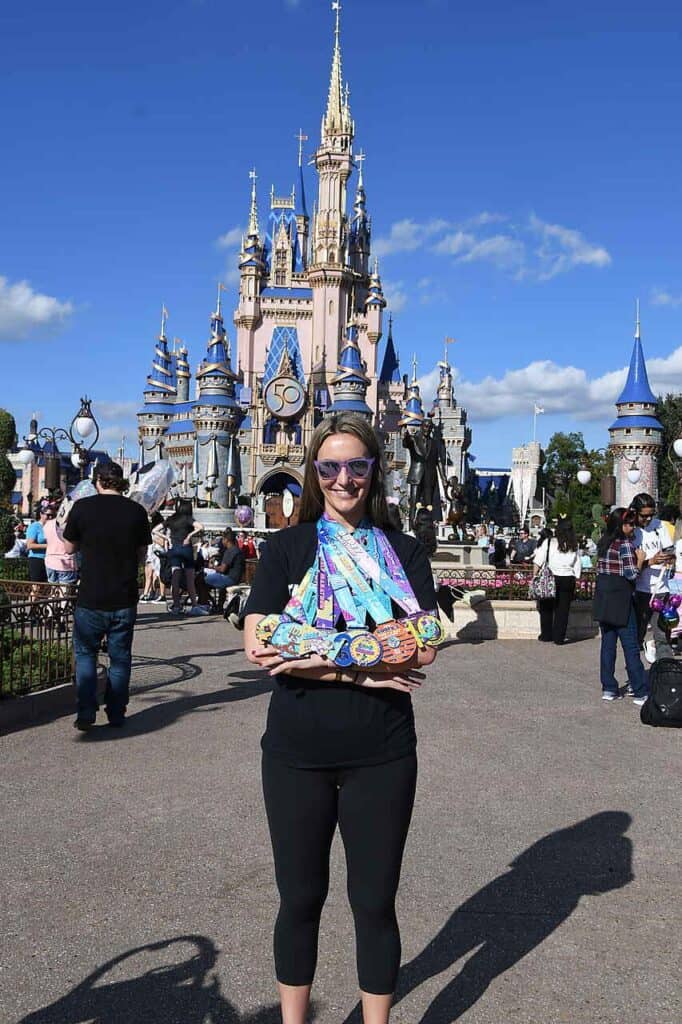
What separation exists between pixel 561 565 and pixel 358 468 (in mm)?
11307

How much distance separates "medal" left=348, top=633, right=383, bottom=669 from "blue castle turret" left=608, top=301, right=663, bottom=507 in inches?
2169

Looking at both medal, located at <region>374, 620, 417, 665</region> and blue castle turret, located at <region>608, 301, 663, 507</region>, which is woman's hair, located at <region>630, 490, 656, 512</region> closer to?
medal, located at <region>374, 620, 417, 665</region>

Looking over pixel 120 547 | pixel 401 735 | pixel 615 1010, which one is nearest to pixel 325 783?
pixel 401 735

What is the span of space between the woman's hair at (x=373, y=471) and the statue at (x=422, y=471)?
1723 centimetres

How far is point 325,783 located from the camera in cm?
275

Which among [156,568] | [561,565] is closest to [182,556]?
[156,568]

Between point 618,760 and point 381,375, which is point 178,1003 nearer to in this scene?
point 618,760

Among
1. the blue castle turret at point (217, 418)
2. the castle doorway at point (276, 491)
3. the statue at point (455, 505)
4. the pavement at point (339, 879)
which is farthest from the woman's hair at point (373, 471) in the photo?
the castle doorway at point (276, 491)

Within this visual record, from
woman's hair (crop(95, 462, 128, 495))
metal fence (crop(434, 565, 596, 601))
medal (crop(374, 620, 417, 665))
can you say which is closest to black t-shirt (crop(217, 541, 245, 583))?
metal fence (crop(434, 565, 596, 601))

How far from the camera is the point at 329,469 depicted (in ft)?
9.59

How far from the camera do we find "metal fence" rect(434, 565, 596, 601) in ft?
52.3

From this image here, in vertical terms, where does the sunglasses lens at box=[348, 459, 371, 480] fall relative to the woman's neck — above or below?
above

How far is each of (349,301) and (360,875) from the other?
70.7 meters

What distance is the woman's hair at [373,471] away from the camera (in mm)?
2971
